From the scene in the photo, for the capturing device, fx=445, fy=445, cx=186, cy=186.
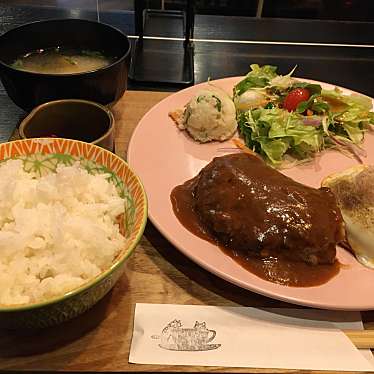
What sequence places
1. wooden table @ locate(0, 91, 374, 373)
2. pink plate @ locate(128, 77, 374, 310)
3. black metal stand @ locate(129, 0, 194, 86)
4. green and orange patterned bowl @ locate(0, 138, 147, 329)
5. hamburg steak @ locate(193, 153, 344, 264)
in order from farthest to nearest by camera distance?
1. black metal stand @ locate(129, 0, 194, 86)
2. hamburg steak @ locate(193, 153, 344, 264)
3. pink plate @ locate(128, 77, 374, 310)
4. wooden table @ locate(0, 91, 374, 373)
5. green and orange patterned bowl @ locate(0, 138, 147, 329)

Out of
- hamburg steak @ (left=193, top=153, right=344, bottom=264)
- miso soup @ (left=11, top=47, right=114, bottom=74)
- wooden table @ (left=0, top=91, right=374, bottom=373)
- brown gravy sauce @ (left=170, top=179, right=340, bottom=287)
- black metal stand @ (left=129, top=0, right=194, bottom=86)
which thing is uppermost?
miso soup @ (left=11, top=47, right=114, bottom=74)

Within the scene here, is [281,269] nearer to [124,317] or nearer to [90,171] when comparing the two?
[124,317]

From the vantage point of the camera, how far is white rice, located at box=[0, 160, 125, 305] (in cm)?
120

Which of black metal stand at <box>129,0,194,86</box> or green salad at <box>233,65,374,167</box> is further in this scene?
black metal stand at <box>129,0,194,86</box>

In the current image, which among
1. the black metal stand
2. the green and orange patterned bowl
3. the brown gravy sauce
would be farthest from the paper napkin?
the black metal stand

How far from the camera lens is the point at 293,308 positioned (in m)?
1.50

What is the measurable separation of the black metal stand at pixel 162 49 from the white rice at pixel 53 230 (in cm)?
148

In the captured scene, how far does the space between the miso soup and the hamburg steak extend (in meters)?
0.99

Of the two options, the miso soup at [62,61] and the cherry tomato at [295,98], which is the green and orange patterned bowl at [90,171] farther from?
the cherry tomato at [295,98]

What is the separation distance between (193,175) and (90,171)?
1.90ft

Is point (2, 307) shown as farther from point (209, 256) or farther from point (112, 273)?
point (209, 256)

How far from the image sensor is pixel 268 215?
1.61m

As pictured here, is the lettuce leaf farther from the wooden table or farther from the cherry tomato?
the wooden table

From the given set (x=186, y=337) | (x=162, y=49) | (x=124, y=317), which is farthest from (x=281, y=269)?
(x=162, y=49)
